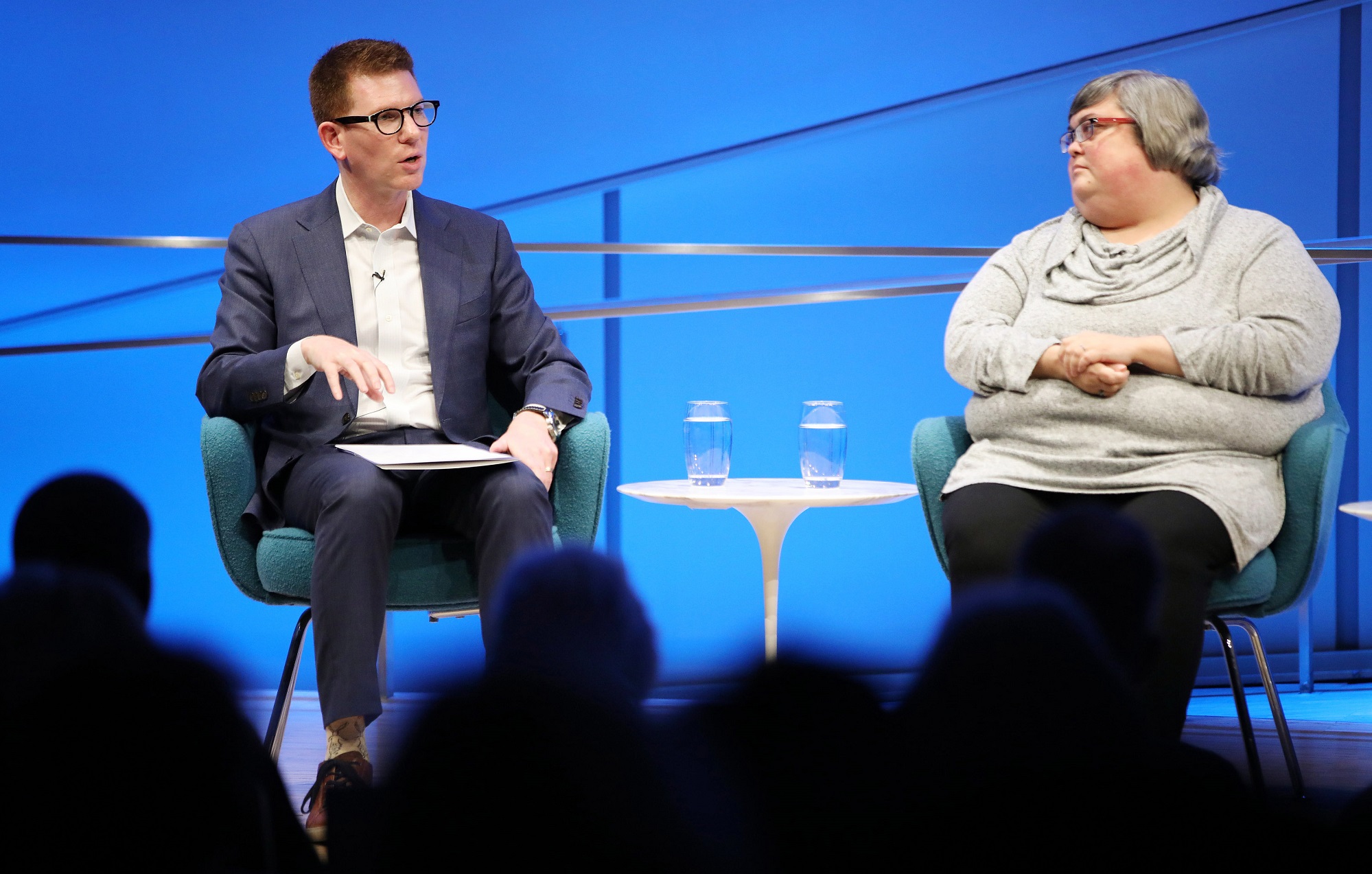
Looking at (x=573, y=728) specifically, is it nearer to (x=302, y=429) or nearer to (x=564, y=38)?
(x=302, y=429)

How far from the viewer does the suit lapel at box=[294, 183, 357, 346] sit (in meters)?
1.93

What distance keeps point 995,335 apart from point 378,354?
1.03m

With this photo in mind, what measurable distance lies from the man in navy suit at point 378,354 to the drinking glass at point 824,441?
0.39 metres

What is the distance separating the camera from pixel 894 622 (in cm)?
301

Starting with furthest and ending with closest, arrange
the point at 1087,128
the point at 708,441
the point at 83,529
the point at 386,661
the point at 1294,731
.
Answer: the point at 386,661, the point at 1294,731, the point at 708,441, the point at 1087,128, the point at 83,529

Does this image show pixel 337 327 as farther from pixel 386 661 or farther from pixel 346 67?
pixel 386 661

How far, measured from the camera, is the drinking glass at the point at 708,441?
77.6 inches

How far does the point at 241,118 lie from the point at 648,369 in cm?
140

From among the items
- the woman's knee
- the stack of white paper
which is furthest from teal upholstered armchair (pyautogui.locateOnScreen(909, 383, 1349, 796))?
the stack of white paper

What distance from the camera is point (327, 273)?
1.95m

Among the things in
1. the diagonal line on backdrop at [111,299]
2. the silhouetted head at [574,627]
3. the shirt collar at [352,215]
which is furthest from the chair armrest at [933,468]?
the diagonal line on backdrop at [111,299]

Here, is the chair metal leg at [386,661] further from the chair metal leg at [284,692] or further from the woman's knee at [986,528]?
the woman's knee at [986,528]

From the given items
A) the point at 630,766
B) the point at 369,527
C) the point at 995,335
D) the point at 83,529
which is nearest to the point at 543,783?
the point at 630,766

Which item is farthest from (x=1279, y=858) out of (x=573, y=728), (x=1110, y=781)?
(x=573, y=728)
